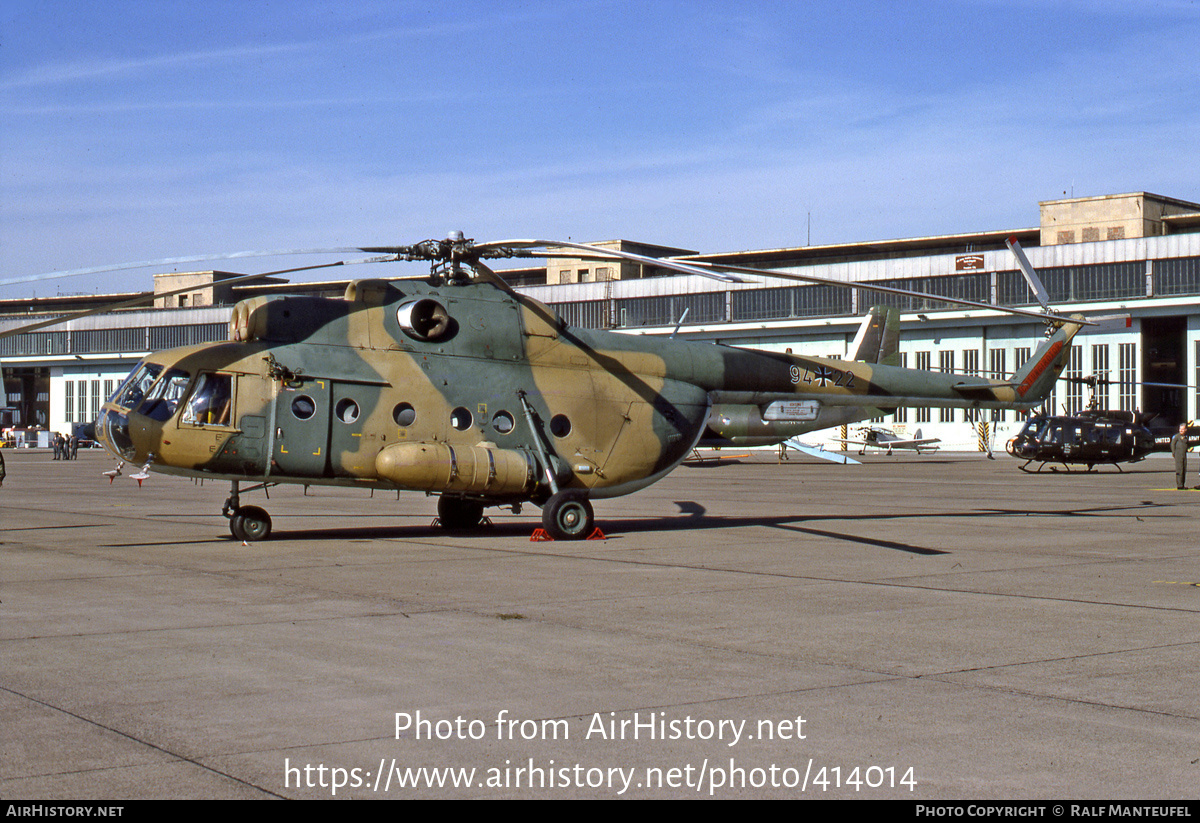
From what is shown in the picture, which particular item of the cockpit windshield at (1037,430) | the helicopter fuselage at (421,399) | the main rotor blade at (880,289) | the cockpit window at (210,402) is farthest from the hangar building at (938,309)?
the cockpit window at (210,402)

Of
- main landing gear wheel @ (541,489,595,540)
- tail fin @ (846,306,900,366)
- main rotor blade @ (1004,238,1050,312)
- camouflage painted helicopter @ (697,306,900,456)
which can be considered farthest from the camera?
tail fin @ (846,306,900,366)

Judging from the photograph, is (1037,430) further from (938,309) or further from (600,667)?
(600,667)

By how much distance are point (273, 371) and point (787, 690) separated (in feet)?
36.6

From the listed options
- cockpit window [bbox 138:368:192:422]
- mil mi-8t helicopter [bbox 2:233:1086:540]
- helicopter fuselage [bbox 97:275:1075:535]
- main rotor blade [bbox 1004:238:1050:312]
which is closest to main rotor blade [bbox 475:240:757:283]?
mil mi-8t helicopter [bbox 2:233:1086:540]

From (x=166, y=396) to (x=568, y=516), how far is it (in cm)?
596

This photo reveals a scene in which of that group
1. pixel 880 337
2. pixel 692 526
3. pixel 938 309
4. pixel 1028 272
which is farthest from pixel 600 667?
pixel 938 309

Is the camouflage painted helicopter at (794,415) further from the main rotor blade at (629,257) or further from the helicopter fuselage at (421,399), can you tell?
the main rotor blade at (629,257)

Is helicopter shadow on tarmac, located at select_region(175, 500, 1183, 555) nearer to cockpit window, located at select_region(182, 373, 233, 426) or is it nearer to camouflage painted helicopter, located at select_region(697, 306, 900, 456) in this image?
camouflage painted helicopter, located at select_region(697, 306, 900, 456)

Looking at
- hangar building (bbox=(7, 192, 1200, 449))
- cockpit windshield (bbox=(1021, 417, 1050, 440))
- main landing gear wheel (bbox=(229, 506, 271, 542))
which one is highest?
hangar building (bbox=(7, 192, 1200, 449))

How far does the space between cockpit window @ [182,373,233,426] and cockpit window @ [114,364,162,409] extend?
643 millimetres

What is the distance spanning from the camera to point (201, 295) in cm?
11950

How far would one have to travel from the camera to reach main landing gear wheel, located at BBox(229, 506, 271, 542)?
1716 cm
